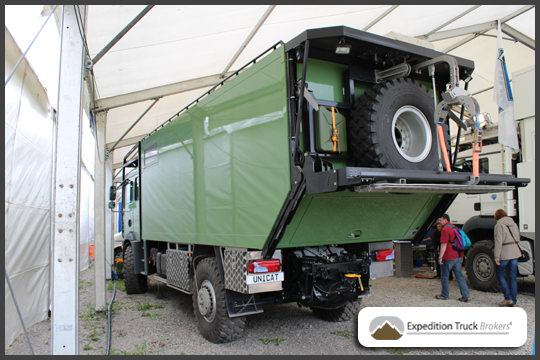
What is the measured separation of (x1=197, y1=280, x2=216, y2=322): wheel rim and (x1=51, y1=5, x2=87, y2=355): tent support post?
1.97m

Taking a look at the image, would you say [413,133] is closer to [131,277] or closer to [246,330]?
[246,330]

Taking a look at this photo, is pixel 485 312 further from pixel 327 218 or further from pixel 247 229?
pixel 247 229

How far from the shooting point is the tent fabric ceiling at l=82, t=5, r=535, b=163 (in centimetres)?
552

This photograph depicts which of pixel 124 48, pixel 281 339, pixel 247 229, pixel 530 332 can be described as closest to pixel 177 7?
pixel 124 48

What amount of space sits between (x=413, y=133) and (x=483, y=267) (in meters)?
5.00

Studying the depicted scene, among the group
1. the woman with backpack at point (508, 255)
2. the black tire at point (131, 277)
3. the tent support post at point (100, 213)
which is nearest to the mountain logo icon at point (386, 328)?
the woman with backpack at point (508, 255)

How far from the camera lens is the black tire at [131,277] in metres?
8.77

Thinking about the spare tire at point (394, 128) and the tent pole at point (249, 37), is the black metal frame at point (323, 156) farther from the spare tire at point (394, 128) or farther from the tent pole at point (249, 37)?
the tent pole at point (249, 37)

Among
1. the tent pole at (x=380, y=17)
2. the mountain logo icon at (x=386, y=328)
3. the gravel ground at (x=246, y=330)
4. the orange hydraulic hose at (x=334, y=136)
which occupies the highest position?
the tent pole at (x=380, y=17)

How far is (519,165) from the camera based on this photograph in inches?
307

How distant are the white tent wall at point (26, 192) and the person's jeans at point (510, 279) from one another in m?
7.02

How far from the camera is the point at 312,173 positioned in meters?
3.92

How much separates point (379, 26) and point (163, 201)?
5028 mm

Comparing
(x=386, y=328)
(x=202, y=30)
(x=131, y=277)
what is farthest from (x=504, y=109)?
(x=131, y=277)
